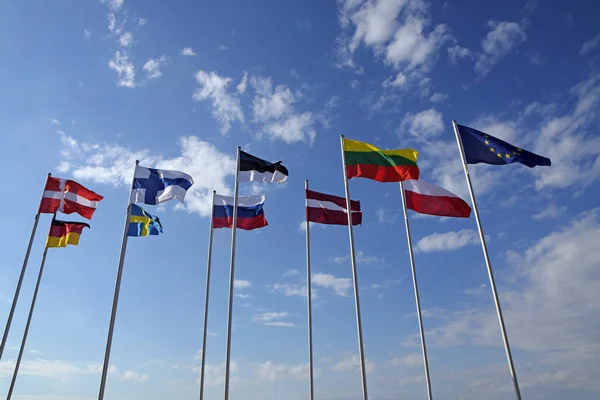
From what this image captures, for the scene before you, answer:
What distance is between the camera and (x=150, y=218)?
84.8 ft

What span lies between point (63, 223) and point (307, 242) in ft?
54.2

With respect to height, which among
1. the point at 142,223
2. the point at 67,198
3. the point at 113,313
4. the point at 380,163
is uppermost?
the point at 67,198

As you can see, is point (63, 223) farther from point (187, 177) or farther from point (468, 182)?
point (468, 182)

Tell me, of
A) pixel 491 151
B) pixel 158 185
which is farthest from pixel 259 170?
pixel 491 151

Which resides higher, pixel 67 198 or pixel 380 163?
pixel 67 198

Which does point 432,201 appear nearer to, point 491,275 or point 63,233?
point 491,275

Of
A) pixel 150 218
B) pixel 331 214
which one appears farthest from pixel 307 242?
pixel 150 218

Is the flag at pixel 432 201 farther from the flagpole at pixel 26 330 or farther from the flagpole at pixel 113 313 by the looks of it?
the flagpole at pixel 26 330

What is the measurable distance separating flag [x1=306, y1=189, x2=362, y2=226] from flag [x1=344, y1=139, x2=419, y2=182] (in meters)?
3.69

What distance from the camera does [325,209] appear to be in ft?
89.3

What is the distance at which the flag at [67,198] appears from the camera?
2810 cm

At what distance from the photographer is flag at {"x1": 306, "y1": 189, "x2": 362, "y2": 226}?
2702 centimetres

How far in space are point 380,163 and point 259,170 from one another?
6.95m

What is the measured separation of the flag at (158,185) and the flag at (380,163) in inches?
371
